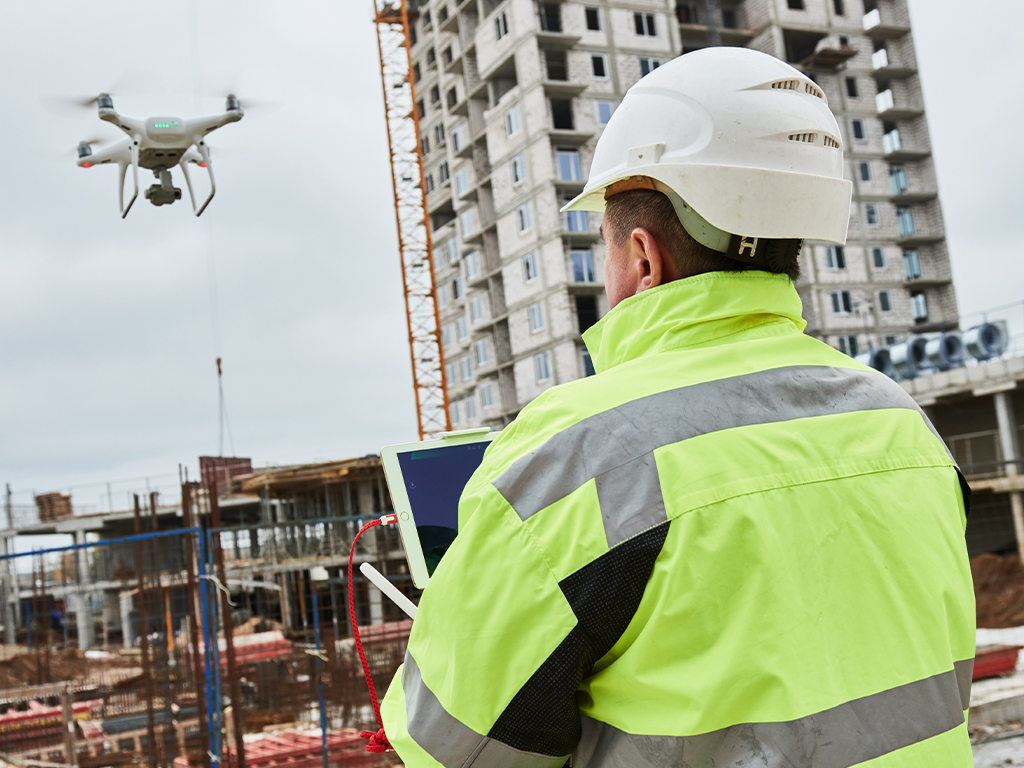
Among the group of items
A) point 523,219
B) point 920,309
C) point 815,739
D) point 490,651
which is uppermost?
point 523,219

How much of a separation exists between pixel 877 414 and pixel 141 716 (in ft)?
33.9

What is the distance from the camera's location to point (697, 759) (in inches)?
43.3

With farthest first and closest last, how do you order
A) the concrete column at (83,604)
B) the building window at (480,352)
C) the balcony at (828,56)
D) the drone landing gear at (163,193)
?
the building window at (480,352) → the balcony at (828,56) → the concrete column at (83,604) → the drone landing gear at (163,193)

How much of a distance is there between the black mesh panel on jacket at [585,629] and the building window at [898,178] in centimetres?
4620

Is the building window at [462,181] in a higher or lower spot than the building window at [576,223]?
higher

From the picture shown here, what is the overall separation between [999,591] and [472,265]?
32.5 m

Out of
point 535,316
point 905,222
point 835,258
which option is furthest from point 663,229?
point 905,222

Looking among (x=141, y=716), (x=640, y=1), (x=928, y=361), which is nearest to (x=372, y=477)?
(x=928, y=361)

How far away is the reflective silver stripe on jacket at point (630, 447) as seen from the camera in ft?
3.64

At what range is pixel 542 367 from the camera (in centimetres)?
3934

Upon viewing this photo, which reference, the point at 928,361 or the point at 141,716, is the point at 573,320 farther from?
the point at 141,716

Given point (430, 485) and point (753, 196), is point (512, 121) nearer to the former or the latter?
point (430, 485)

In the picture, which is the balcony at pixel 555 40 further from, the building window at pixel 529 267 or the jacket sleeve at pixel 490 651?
the jacket sleeve at pixel 490 651

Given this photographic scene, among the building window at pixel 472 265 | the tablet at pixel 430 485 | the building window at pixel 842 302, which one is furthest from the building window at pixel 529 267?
the tablet at pixel 430 485
